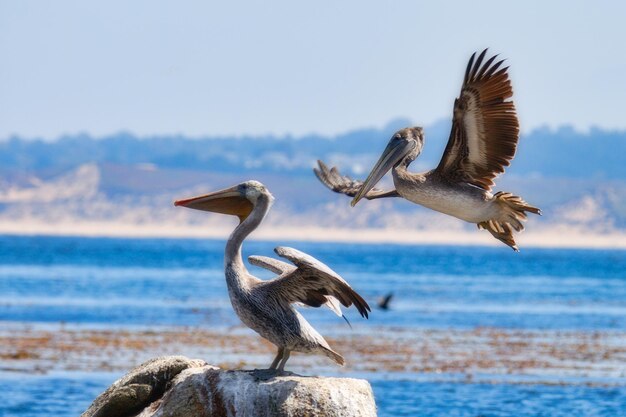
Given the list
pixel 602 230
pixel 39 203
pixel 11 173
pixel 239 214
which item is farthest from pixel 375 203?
pixel 239 214

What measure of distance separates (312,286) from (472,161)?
1756 mm

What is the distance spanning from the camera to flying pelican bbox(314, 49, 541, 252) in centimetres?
920

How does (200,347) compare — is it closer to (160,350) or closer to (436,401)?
(160,350)

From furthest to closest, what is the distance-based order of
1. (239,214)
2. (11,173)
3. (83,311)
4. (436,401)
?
(11,173)
(83,311)
(436,401)
(239,214)

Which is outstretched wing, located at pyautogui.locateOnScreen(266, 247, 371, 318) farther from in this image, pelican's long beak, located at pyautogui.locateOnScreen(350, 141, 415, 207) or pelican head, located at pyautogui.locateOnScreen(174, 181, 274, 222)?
pelican's long beak, located at pyautogui.locateOnScreen(350, 141, 415, 207)

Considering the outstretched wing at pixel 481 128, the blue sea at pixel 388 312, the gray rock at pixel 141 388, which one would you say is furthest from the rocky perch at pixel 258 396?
the blue sea at pixel 388 312

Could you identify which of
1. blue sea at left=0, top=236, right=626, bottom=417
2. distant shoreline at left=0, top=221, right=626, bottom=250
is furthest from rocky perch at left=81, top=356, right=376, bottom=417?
distant shoreline at left=0, top=221, right=626, bottom=250

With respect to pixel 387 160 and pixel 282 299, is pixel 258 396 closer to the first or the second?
pixel 282 299

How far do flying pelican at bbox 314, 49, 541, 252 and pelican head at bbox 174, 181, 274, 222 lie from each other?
71 cm

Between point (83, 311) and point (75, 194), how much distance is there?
395 feet

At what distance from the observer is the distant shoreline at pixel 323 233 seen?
458ft

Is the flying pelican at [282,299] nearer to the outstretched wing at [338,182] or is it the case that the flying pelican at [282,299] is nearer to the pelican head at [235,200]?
the pelican head at [235,200]

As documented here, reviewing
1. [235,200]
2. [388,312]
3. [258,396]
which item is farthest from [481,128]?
[388,312]

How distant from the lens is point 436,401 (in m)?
16.3
